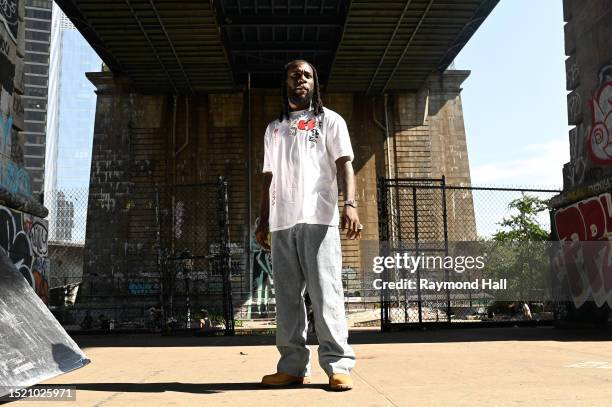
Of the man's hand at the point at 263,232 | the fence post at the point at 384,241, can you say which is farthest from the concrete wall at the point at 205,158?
the man's hand at the point at 263,232

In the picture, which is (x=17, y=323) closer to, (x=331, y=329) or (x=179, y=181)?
(x=331, y=329)

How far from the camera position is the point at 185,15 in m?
18.9

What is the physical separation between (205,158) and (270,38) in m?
5.94

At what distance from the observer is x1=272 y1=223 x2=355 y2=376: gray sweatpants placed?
11.8ft

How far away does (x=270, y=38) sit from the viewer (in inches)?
922

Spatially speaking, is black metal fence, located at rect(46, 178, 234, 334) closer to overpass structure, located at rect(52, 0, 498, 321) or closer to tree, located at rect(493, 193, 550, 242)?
overpass structure, located at rect(52, 0, 498, 321)

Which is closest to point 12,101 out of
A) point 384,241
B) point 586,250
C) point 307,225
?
point 307,225

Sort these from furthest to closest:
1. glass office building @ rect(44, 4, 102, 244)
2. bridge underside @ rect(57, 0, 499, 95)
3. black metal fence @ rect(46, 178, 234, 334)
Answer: glass office building @ rect(44, 4, 102, 244)
black metal fence @ rect(46, 178, 234, 334)
bridge underside @ rect(57, 0, 499, 95)

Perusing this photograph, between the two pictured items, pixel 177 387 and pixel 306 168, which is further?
pixel 306 168

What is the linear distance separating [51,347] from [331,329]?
178 centimetres

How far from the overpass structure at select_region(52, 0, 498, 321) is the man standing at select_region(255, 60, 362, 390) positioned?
17.6 metres

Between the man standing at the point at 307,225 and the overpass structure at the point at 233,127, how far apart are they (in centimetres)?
1761

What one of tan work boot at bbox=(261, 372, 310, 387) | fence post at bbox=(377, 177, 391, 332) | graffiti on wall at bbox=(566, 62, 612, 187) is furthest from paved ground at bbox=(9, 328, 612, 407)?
fence post at bbox=(377, 177, 391, 332)

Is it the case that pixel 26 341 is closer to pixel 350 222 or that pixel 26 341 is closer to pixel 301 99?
pixel 350 222
